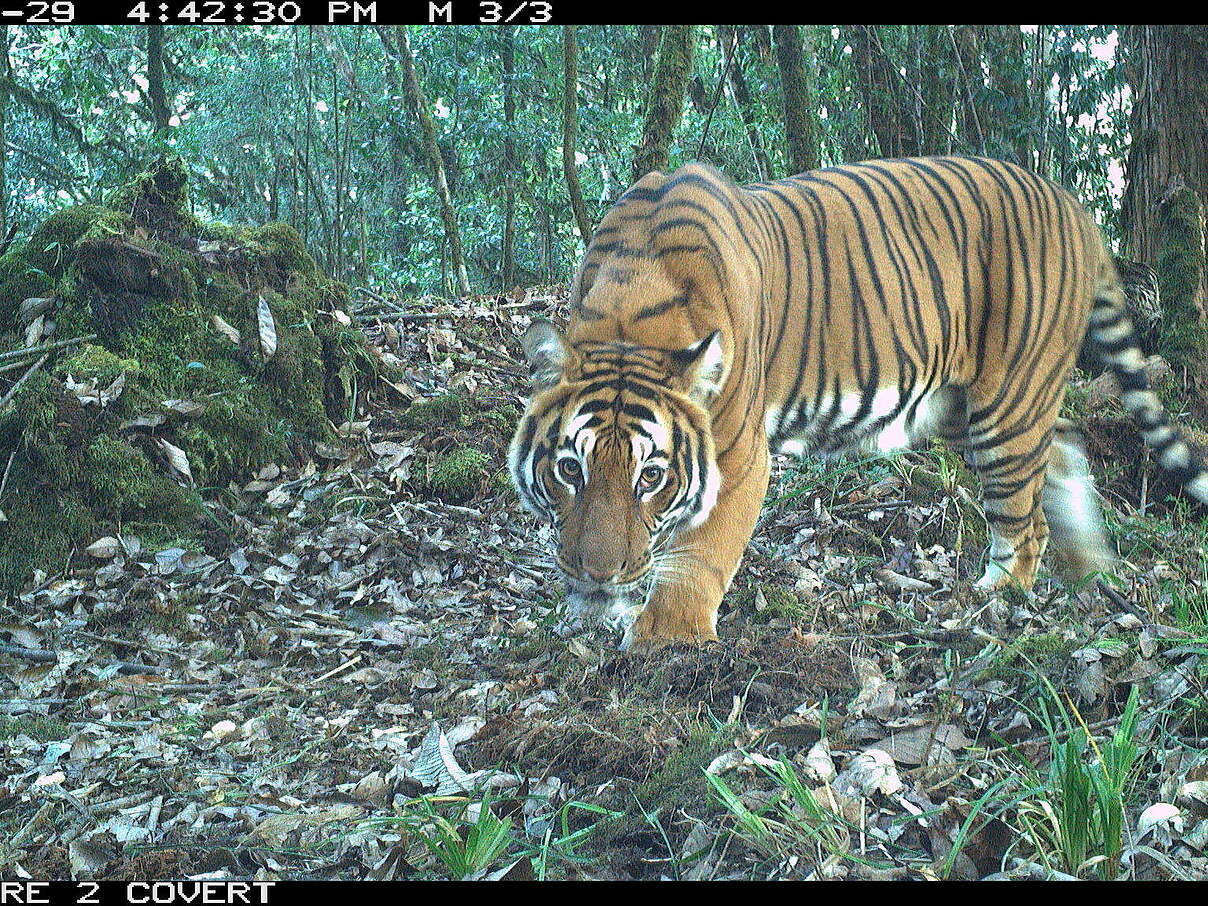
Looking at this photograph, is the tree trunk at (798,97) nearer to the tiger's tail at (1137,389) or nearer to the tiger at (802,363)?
the tiger at (802,363)

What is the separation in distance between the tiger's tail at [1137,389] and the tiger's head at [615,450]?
2.40m

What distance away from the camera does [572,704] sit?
3.59m

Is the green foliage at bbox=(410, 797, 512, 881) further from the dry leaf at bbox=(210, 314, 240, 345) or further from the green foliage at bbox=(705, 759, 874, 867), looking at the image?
the dry leaf at bbox=(210, 314, 240, 345)

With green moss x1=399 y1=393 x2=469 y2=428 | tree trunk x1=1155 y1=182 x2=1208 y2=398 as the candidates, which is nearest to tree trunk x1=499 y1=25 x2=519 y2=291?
green moss x1=399 y1=393 x2=469 y2=428

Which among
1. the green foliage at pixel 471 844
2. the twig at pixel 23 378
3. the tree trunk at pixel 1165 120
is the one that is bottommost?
the green foliage at pixel 471 844

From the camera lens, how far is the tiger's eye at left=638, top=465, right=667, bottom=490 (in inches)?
145

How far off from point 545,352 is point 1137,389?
3.04 metres

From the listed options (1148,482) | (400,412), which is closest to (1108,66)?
(1148,482)

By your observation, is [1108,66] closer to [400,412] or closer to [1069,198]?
[1069,198]

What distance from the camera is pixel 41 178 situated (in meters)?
13.9

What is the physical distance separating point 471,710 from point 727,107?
10.1 m

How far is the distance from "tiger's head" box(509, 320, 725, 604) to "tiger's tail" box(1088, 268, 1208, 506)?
7.86 feet

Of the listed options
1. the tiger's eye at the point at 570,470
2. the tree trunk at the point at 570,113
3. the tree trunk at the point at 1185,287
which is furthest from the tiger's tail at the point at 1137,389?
the tree trunk at the point at 570,113

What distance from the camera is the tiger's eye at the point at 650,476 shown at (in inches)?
145
